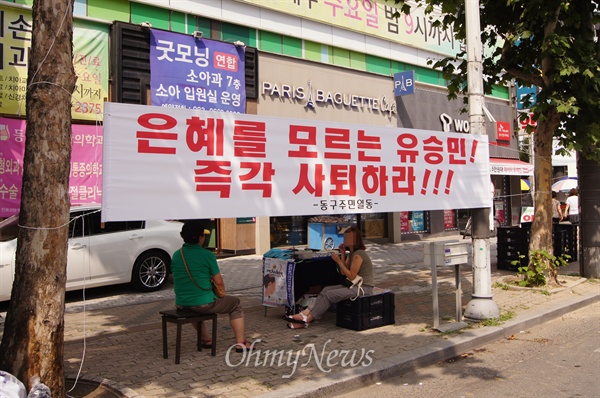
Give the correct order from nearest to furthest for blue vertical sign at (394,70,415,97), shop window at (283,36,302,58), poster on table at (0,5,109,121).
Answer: poster on table at (0,5,109,121)
shop window at (283,36,302,58)
blue vertical sign at (394,70,415,97)

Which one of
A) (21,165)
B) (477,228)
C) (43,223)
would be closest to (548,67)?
(477,228)

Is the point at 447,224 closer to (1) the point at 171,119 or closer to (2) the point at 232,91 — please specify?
(2) the point at 232,91

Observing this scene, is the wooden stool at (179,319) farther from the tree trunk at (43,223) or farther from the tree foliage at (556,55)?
the tree foliage at (556,55)

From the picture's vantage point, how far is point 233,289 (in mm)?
10773

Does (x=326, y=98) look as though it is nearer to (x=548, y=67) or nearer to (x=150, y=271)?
(x=548, y=67)

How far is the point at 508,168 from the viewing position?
2220 cm

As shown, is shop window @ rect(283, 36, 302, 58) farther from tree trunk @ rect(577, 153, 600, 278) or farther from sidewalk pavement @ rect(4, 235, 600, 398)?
sidewalk pavement @ rect(4, 235, 600, 398)

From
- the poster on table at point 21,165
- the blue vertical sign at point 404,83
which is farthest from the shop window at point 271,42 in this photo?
the poster on table at point 21,165

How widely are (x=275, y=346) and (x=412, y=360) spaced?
1.61 meters

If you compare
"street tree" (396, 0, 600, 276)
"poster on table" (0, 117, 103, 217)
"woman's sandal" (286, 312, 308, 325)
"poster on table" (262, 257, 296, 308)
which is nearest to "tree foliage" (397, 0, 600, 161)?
"street tree" (396, 0, 600, 276)

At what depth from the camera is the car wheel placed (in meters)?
10.3

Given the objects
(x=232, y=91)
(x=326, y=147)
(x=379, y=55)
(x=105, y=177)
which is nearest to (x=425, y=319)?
(x=326, y=147)

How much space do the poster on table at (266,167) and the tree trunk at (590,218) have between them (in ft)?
15.4

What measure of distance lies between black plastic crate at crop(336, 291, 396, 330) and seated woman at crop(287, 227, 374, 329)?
115 millimetres
